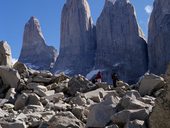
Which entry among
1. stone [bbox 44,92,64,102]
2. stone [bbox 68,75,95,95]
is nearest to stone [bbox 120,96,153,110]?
stone [bbox 44,92,64,102]

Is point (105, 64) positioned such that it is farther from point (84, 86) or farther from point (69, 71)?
point (84, 86)

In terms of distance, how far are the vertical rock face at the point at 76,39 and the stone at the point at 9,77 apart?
151499 mm

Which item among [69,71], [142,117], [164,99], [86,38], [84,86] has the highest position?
[164,99]

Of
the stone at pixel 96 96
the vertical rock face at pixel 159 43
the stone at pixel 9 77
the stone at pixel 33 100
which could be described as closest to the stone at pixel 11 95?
the stone at pixel 9 77

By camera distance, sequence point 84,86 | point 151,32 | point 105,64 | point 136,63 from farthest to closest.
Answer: point 105,64
point 136,63
point 151,32
point 84,86

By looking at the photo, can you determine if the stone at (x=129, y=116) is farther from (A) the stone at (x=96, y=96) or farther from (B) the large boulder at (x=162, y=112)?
(A) the stone at (x=96, y=96)

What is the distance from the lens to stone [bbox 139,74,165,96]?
43.4 feet

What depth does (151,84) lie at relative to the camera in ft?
44.5

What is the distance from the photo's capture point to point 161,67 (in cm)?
12331

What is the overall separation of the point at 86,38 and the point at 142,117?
6663 inches

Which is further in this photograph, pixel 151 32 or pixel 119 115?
pixel 151 32

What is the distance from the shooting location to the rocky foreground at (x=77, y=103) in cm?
598

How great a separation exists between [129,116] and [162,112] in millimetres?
988

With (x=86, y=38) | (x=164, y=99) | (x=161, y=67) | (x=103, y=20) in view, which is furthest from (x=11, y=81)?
(x=86, y=38)
